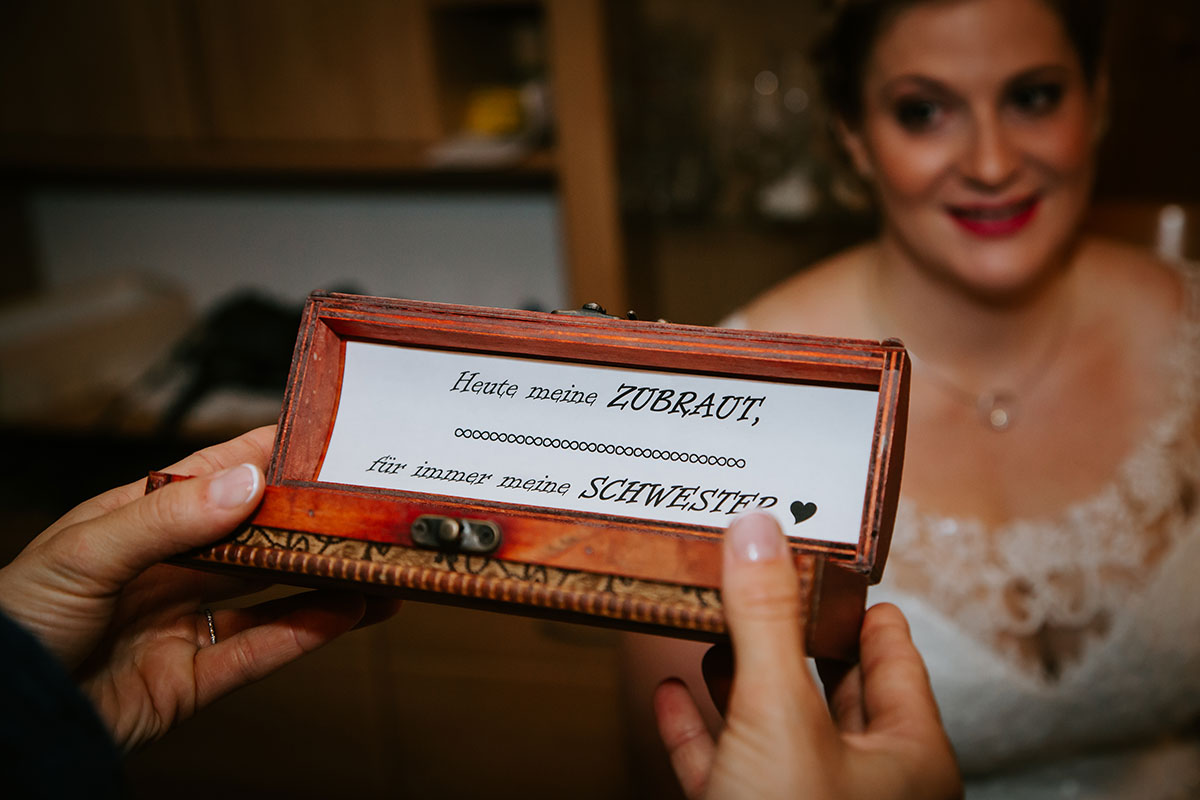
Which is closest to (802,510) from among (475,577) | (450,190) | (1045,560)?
(475,577)

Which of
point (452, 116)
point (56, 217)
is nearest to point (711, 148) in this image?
point (452, 116)

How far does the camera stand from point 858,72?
1207 millimetres

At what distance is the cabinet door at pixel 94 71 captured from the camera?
1.91 m

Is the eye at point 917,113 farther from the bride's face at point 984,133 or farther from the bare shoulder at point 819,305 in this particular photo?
the bare shoulder at point 819,305

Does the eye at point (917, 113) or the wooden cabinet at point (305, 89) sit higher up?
the wooden cabinet at point (305, 89)

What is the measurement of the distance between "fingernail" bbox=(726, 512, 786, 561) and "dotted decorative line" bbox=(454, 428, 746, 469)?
0.21 feet

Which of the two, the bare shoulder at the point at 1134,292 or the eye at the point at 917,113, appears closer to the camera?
the eye at the point at 917,113

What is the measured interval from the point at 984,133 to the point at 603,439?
30.6 inches

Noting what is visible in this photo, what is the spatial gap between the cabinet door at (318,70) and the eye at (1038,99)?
1119mm

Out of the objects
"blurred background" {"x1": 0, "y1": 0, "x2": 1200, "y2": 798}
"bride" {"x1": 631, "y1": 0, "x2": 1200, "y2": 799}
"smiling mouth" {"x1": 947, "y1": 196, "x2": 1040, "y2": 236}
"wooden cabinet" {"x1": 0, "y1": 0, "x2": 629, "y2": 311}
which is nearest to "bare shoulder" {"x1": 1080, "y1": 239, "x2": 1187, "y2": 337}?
"bride" {"x1": 631, "y1": 0, "x2": 1200, "y2": 799}

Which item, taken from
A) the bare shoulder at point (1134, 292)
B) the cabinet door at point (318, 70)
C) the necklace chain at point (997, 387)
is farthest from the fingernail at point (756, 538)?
the cabinet door at point (318, 70)

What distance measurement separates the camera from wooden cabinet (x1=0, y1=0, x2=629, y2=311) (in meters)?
1.68

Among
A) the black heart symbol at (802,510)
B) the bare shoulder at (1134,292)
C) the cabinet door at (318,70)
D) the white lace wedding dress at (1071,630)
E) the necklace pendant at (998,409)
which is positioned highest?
the cabinet door at (318,70)

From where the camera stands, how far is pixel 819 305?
4.30ft
